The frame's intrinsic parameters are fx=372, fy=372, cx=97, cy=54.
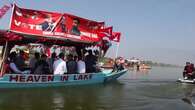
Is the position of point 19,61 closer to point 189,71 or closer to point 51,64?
point 51,64

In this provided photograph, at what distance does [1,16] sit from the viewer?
1792cm

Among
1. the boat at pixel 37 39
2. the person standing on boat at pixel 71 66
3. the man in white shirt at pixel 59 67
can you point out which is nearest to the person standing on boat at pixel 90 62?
the boat at pixel 37 39

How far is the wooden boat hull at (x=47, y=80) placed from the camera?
17.7 m

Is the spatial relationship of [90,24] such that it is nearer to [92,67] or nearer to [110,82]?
[92,67]

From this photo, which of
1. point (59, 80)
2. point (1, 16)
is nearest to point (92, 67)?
point (59, 80)

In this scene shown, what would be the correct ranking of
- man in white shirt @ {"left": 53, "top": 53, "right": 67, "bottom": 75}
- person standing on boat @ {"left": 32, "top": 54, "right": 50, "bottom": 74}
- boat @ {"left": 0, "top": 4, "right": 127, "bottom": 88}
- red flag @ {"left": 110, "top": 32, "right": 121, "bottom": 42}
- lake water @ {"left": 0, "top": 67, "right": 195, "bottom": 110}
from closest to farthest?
lake water @ {"left": 0, "top": 67, "right": 195, "bottom": 110} < boat @ {"left": 0, "top": 4, "right": 127, "bottom": 88} < person standing on boat @ {"left": 32, "top": 54, "right": 50, "bottom": 74} < man in white shirt @ {"left": 53, "top": 53, "right": 67, "bottom": 75} < red flag @ {"left": 110, "top": 32, "right": 121, "bottom": 42}

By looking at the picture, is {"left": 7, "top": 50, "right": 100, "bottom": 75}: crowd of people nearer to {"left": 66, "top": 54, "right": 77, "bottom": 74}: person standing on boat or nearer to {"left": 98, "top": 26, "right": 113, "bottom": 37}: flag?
{"left": 66, "top": 54, "right": 77, "bottom": 74}: person standing on boat

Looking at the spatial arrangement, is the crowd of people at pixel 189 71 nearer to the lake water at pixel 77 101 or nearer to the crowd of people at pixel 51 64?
the crowd of people at pixel 51 64

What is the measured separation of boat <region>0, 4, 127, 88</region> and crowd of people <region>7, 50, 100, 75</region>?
0.38 meters

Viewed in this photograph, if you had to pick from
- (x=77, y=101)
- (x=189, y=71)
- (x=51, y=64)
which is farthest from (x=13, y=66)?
(x=189, y=71)

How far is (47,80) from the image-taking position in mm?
19531

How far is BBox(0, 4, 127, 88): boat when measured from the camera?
1789 cm

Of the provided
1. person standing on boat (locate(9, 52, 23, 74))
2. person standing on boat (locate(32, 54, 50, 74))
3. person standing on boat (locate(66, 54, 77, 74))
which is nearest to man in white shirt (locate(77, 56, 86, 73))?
person standing on boat (locate(66, 54, 77, 74))

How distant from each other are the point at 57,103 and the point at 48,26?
21.3 ft
